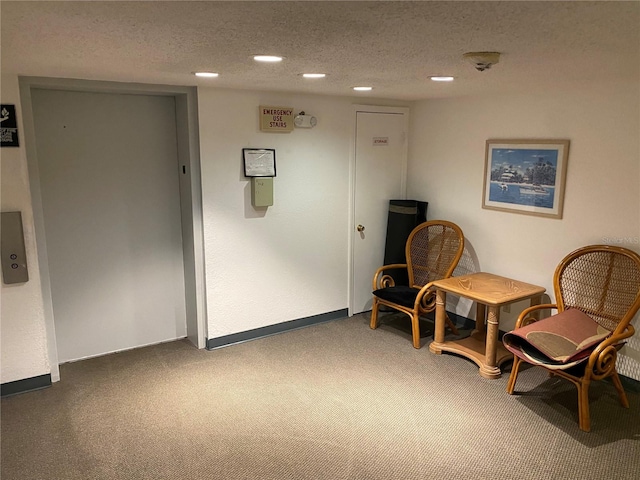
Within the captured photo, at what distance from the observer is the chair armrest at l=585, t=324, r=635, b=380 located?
2.77 meters

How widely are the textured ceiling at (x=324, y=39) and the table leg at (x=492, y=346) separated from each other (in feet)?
5.29

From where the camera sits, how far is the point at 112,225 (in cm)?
372

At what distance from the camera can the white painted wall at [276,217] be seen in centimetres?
375

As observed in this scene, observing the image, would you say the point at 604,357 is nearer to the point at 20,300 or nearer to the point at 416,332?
the point at 416,332

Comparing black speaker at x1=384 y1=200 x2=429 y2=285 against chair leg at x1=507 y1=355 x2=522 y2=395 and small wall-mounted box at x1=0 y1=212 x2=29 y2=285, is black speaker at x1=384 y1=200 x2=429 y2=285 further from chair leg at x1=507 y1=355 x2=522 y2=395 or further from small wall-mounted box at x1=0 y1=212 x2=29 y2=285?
small wall-mounted box at x1=0 y1=212 x2=29 y2=285

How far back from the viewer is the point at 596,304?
332 cm

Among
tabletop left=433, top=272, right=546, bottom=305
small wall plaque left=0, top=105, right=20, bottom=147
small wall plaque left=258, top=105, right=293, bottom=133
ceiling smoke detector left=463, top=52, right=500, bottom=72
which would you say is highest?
ceiling smoke detector left=463, top=52, right=500, bottom=72

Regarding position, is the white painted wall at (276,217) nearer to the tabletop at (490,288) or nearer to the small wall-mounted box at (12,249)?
the tabletop at (490,288)

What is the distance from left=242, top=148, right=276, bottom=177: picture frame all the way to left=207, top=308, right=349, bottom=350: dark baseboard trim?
1341 millimetres

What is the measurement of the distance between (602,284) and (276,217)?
2466mm

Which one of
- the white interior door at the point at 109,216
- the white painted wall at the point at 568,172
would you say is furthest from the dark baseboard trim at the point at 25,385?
the white painted wall at the point at 568,172

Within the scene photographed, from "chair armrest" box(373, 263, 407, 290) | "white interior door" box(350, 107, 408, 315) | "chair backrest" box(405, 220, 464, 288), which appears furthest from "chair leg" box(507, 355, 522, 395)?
"white interior door" box(350, 107, 408, 315)

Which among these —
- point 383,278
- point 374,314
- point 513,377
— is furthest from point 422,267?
point 513,377

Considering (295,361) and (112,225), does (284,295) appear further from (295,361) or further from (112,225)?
(112,225)
